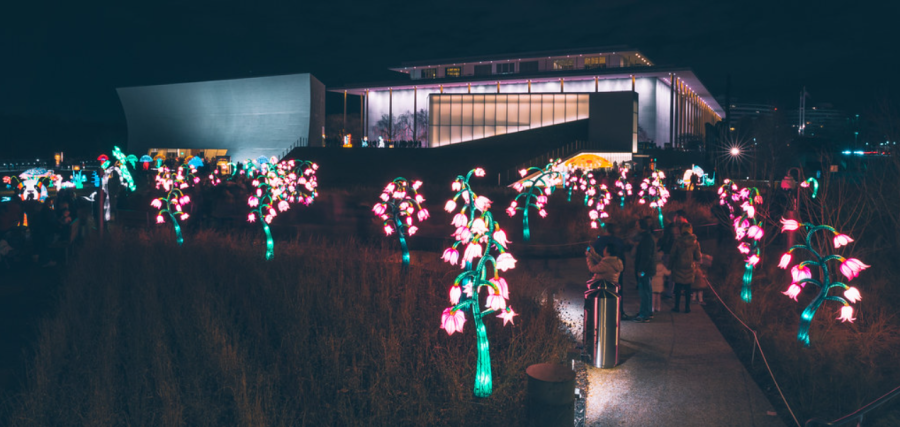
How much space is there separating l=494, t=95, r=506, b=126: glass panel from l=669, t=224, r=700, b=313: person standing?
5129cm

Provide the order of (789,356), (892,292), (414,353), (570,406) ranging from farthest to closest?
(892,292) < (789,356) < (414,353) < (570,406)

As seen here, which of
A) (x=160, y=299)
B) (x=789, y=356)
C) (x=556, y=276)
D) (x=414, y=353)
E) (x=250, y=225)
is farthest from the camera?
(x=250, y=225)

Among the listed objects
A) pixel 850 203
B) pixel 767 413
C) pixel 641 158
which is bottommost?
pixel 767 413

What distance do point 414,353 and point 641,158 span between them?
52469mm

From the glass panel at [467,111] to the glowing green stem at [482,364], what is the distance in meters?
55.9

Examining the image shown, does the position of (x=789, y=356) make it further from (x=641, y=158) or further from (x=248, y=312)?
(x=641, y=158)

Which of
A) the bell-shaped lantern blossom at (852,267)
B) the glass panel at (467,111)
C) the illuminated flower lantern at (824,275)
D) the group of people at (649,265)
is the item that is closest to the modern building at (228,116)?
the glass panel at (467,111)

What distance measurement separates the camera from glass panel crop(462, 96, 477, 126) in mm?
61125

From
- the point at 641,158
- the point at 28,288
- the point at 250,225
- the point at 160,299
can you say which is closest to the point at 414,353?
the point at 160,299

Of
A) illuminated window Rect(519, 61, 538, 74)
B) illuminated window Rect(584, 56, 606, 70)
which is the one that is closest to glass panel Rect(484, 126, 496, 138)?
illuminated window Rect(584, 56, 606, 70)

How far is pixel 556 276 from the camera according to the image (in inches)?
547

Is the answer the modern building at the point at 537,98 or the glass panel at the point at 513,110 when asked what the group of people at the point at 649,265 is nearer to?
the modern building at the point at 537,98

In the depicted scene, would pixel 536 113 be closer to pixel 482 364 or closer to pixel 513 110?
pixel 513 110

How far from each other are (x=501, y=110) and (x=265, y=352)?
182 feet
